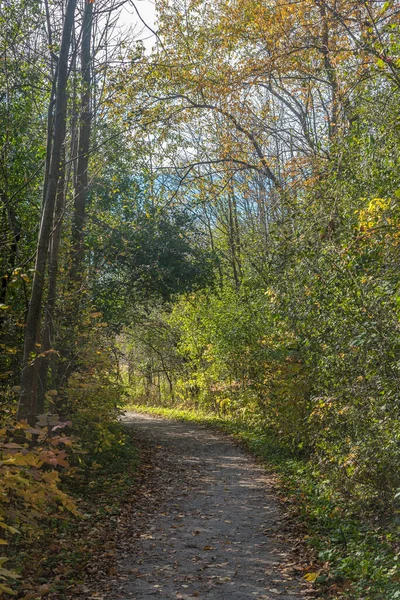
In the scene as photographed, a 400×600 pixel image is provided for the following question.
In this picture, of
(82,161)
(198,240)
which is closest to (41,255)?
(82,161)

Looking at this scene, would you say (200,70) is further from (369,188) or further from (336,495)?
(336,495)

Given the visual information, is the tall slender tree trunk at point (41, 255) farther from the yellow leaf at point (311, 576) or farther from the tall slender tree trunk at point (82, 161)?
the yellow leaf at point (311, 576)

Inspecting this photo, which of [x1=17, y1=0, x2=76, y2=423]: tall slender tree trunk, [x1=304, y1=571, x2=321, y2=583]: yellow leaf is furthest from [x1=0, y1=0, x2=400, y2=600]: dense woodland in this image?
[x1=304, y1=571, x2=321, y2=583]: yellow leaf

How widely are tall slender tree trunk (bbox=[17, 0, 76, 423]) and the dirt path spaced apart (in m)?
2.27

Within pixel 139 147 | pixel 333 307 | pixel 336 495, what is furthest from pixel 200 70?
pixel 336 495

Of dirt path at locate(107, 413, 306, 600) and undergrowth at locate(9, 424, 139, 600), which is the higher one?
undergrowth at locate(9, 424, 139, 600)

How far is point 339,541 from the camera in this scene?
711 cm

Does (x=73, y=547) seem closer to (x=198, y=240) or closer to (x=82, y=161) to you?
(x=82, y=161)

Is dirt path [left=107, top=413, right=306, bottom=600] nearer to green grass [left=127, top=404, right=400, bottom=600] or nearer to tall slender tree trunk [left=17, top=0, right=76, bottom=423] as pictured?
green grass [left=127, top=404, right=400, bottom=600]

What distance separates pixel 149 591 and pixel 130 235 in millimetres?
10750

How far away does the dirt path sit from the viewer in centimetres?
612

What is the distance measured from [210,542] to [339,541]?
172cm

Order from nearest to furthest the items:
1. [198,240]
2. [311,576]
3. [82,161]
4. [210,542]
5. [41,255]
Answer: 1. [311,576]
2. [41,255]
3. [210,542]
4. [82,161]
5. [198,240]

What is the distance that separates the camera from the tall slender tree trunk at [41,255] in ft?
21.8
